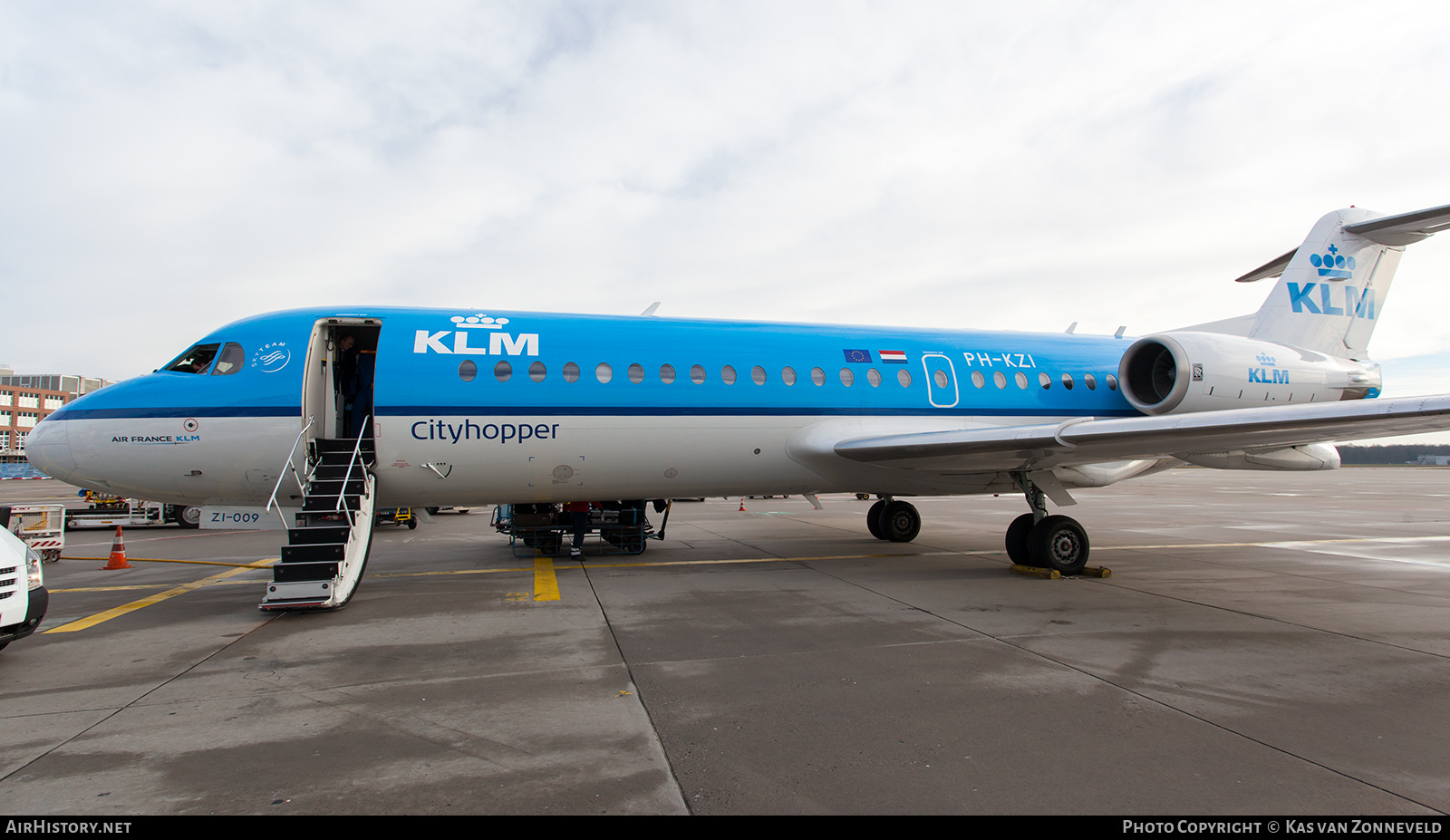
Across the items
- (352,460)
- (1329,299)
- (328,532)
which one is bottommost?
(328,532)

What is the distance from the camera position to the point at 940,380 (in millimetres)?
11242

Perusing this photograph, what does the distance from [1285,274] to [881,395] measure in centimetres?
770

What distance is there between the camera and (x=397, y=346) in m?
9.00

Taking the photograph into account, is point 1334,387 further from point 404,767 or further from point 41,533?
point 41,533

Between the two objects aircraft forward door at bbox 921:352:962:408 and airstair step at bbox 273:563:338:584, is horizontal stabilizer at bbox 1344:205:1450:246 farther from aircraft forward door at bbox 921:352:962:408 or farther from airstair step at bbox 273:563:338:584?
airstair step at bbox 273:563:338:584

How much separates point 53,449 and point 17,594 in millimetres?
3862

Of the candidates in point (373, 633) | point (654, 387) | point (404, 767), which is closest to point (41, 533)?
point (373, 633)

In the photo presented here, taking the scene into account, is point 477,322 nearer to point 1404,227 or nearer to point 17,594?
point 17,594

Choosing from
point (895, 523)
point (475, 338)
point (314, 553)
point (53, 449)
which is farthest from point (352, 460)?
point (895, 523)

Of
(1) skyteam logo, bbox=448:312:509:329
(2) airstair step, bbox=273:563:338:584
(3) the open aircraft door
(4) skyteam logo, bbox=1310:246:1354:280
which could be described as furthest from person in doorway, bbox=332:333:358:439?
(4) skyteam logo, bbox=1310:246:1354:280

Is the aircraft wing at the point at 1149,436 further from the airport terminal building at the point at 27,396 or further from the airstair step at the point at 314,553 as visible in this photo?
the airport terminal building at the point at 27,396

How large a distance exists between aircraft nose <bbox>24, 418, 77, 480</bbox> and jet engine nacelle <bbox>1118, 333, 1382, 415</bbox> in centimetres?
1433

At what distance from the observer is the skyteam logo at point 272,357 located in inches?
340

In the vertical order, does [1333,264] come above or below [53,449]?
above
